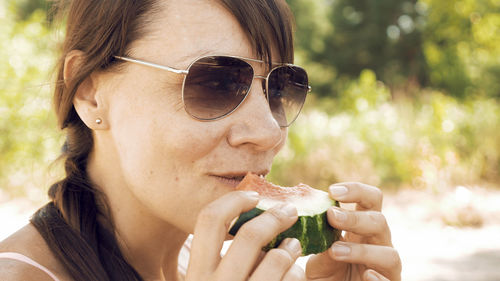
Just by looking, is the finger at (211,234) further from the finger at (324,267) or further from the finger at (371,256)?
the finger at (324,267)

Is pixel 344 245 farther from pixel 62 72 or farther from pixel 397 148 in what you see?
pixel 397 148

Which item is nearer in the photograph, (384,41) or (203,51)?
(203,51)

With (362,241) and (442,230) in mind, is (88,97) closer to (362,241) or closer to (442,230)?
(362,241)

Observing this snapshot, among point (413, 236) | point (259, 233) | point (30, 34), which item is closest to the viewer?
point (259, 233)

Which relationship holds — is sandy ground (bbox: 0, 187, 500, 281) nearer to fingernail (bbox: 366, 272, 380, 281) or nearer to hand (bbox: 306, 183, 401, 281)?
hand (bbox: 306, 183, 401, 281)

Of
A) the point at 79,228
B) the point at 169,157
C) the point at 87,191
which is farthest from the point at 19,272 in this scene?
the point at 169,157

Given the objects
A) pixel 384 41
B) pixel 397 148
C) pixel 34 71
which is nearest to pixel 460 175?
pixel 397 148

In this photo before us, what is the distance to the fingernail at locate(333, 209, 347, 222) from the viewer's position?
1.79 meters

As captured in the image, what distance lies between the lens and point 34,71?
10234 millimetres

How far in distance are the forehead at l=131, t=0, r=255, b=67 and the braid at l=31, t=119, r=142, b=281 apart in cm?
71

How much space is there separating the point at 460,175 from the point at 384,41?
84.4ft

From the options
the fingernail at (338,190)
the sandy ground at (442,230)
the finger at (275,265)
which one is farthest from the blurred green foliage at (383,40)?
the finger at (275,265)

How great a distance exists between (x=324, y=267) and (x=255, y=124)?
0.83 metres

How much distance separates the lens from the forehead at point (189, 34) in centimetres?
189
